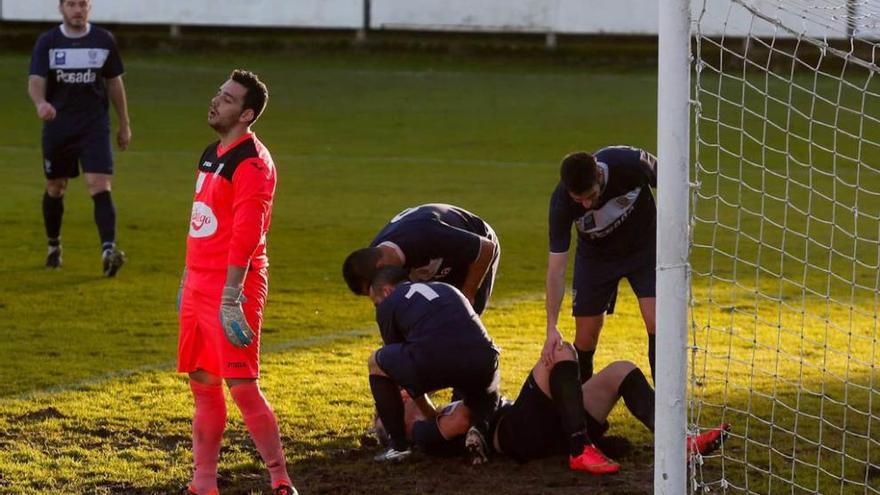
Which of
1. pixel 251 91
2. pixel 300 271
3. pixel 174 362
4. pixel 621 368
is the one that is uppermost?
pixel 251 91

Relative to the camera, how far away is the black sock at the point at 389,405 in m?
6.19

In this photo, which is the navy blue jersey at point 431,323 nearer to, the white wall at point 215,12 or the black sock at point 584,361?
the black sock at point 584,361

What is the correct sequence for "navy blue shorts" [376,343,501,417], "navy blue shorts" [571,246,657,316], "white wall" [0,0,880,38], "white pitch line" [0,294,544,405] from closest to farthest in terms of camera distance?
"navy blue shorts" [376,343,501,417] → "navy blue shorts" [571,246,657,316] → "white pitch line" [0,294,544,405] → "white wall" [0,0,880,38]

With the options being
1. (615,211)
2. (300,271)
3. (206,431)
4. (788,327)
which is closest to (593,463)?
(615,211)

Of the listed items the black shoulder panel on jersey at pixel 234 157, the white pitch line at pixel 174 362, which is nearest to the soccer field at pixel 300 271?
the white pitch line at pixel 174 362

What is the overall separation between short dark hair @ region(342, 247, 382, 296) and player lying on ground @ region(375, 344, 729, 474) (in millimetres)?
712

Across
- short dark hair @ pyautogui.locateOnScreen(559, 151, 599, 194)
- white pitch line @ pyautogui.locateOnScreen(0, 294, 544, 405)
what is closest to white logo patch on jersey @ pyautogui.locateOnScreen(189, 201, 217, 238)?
short dark hair @ pyautogui.locateOnScreen(559, 151, 599, 194)

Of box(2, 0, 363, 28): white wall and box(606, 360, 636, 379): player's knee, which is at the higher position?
box(606, 360, 636, 379): player's knee

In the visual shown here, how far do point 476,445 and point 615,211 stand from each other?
1.44 m

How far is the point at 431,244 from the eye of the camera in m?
6.79

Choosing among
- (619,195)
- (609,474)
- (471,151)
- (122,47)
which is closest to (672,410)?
(609,474)

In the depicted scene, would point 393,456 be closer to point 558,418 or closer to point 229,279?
point 558,418

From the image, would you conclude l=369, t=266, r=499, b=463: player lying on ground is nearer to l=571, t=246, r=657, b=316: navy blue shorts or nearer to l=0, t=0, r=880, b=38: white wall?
l=571, t=246, r=657, b=316: navy blue shorts

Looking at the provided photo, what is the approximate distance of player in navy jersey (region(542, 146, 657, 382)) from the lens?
670 centimetres
